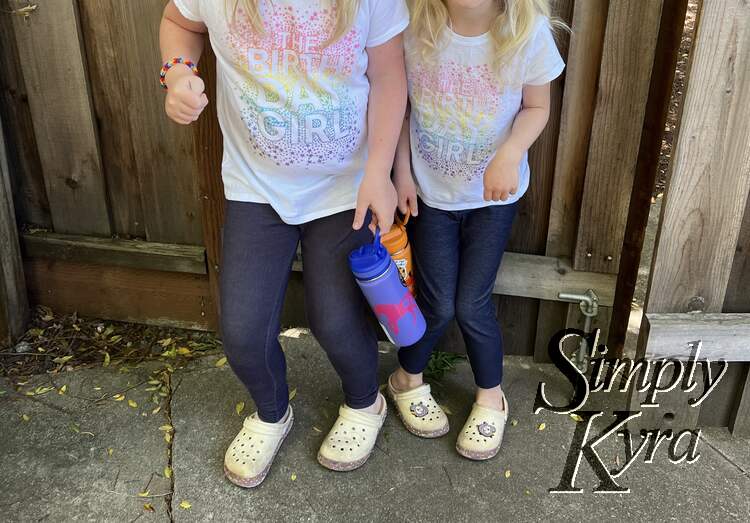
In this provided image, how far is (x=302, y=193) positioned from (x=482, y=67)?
568 mm

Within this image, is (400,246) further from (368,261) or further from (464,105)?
(464,105)

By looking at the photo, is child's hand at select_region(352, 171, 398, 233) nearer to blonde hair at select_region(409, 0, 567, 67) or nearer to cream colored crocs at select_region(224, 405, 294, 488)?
blonde hair at select_region(409, 0, 567, 67)

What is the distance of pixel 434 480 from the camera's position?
2.24 meters

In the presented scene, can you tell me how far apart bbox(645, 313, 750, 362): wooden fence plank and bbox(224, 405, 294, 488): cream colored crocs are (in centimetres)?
112

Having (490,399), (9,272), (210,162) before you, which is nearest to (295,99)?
(210,162)

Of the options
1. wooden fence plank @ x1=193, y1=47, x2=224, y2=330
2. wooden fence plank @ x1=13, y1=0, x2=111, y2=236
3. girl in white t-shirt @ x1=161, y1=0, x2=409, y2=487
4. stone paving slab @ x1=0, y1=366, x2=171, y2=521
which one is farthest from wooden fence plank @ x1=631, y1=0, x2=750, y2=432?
wooden fence plank @ x1=13, y1=0, x2=111, y2=236

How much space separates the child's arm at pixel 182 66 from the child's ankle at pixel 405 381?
1086 millimetres

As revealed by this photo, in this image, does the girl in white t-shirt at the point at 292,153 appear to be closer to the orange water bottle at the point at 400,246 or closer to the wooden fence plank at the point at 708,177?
the orange water bottle at the point at 400,246

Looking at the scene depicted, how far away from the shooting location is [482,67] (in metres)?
2.00

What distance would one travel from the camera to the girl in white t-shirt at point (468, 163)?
1.96 m

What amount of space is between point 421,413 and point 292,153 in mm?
955

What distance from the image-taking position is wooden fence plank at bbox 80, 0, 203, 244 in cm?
255

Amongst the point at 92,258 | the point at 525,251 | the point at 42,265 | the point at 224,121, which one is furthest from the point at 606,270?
the point at 42,265

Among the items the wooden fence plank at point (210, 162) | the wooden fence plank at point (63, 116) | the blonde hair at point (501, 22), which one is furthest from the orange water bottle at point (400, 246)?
the wooden fence plank at point (63, 116)
